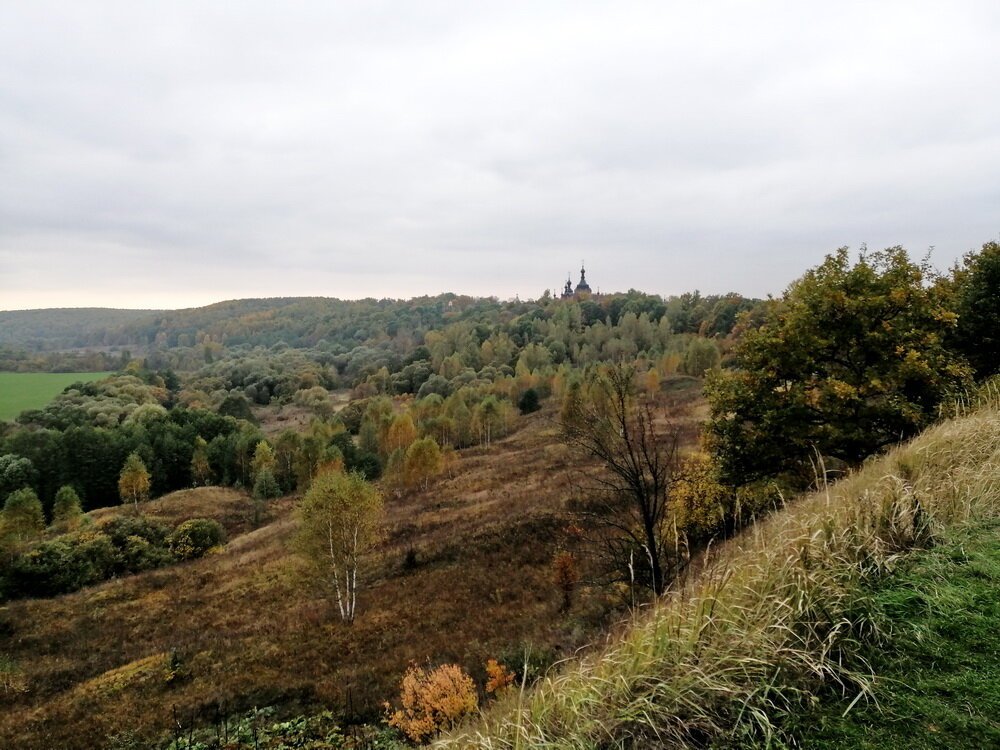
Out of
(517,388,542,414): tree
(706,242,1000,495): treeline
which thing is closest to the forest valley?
(706,242,1000,495): treeline

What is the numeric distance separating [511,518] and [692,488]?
51.6 feet

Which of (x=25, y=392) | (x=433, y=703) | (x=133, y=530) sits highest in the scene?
(x=25, y=392)

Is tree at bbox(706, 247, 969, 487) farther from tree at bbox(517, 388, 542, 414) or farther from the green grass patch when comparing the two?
tree at bbox(517, 388, 542, 414)

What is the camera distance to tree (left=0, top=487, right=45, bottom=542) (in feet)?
122

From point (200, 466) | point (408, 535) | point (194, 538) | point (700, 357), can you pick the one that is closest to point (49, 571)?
point (194, 538)

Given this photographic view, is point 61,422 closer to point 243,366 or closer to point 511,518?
point 243,366

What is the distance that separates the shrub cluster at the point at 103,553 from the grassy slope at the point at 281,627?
8.51ft

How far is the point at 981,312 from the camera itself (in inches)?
631

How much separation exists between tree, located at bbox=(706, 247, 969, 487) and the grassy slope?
695cm

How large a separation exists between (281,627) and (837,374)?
2464cm

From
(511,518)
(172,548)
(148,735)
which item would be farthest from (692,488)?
(172,548)

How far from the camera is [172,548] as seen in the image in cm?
3934

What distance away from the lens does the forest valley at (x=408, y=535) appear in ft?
40.7

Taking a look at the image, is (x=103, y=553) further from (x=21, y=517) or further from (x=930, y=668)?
(x=930, y=668)
